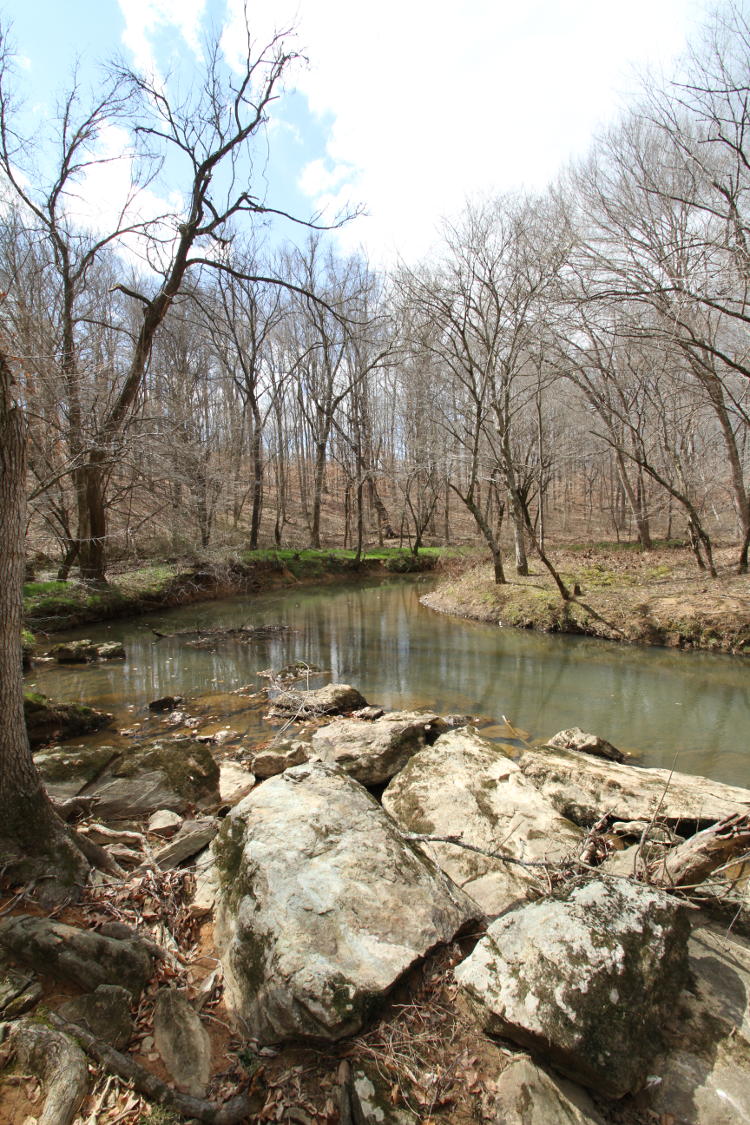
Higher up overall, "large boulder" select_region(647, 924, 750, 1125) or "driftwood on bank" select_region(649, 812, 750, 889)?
"driftwood on bank" select_region(649, 812, 750, 889)

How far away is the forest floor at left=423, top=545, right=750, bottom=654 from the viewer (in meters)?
11.6

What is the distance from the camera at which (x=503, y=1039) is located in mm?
2240

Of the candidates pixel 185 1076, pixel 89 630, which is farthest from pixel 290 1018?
pixel 89 630

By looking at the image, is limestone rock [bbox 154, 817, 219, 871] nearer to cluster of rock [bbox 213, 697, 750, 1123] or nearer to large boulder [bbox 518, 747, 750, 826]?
cluster of rock [bbox 213, 697, 750, 1123]

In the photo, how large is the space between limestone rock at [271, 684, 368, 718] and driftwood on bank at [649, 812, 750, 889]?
5432mm

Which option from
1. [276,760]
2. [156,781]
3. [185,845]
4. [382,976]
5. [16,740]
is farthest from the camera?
[276,760]

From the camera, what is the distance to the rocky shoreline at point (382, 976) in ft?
6.62

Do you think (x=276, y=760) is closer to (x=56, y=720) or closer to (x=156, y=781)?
(x=156, y=781)

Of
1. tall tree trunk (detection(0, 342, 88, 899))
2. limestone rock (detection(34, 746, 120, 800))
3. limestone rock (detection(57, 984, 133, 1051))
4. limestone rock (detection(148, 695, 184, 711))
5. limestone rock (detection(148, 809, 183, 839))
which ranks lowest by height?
limestone rock (detection(148, 695, 184, 711))

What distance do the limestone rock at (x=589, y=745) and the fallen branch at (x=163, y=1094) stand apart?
476cm

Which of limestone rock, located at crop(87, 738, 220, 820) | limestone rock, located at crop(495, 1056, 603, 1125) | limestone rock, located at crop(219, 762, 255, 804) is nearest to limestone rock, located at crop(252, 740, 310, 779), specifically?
limestone rock, located at crop(219, 762, 255, 804)

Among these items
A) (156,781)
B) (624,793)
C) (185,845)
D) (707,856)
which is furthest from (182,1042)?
(624,793)

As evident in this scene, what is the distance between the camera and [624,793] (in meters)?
4.62

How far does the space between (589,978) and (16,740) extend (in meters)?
3.11
